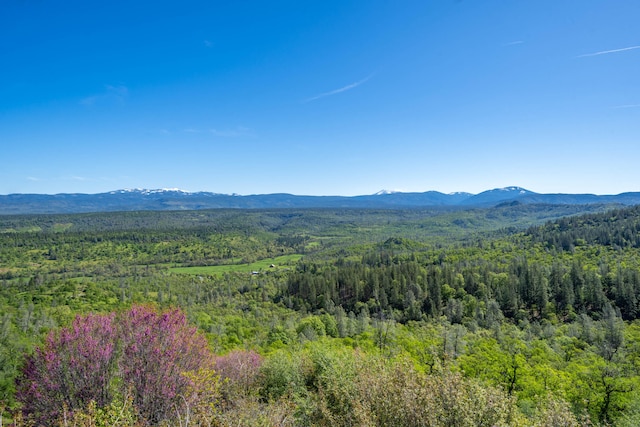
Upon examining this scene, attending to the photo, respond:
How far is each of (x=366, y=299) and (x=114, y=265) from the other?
5861 inches

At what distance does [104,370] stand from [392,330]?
54893mm

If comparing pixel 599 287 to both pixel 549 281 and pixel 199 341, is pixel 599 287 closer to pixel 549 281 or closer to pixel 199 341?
pixel 549 281

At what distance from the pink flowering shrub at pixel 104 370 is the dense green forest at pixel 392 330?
51 centimetres

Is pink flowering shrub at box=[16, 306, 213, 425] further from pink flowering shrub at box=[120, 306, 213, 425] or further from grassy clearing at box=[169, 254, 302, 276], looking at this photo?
grassy clearing at box=[169, 254, 302, 276]

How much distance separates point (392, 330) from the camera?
210ft

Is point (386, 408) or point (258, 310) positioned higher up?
point (386, 408)

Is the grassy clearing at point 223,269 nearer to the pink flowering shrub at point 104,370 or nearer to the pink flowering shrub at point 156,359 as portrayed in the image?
the pink flowering shrub at point 156,359

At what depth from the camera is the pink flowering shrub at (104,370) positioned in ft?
55.4

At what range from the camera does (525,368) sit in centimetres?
3647

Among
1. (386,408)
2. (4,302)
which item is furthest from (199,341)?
(4,302)

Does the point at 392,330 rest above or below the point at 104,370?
below

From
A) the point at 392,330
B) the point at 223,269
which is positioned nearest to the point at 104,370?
the point at 392,330

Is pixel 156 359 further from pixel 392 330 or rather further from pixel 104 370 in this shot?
pixel 392 330

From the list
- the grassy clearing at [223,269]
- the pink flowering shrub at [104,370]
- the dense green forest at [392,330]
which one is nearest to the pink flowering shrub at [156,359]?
the pink flowering shrub at [104,370]
